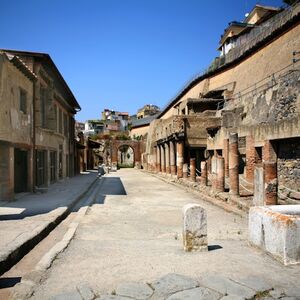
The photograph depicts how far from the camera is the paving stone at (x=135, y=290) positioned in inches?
148

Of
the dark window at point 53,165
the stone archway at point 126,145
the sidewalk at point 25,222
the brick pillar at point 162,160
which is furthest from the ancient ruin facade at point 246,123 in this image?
the stone archway at point 126,145

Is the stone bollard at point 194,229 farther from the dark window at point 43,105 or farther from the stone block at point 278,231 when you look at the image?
the dark window at point 43,105

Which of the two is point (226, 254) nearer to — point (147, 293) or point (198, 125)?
point (147, 293)

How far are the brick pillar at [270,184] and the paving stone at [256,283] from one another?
195 inches

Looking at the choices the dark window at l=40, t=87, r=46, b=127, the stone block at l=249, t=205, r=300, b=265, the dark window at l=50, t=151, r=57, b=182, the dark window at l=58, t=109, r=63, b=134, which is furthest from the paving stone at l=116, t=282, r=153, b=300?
the dark window at l=58, t=109, r=63, b=134

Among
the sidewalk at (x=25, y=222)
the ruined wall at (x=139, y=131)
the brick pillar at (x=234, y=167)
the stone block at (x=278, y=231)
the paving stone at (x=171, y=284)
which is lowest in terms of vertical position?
the paving stone at (x=171, y=284)

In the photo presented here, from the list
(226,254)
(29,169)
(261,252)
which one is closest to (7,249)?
(226,254)

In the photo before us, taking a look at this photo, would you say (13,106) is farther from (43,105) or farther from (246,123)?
(246,123)

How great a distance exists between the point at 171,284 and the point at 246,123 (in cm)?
1644

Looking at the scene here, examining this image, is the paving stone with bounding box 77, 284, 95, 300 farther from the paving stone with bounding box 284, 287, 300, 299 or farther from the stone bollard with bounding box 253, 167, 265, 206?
the stone bollard with bounding box 253, 167, 265, 206

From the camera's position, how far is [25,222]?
774 centimetres

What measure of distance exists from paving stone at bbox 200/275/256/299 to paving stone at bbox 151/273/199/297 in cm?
16

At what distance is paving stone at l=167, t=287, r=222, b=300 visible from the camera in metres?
3.68

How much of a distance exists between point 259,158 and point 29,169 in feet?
32.3
